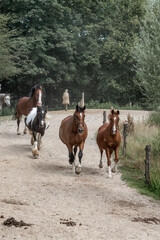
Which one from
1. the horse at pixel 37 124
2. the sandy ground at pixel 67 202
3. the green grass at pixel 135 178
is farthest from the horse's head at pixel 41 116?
the green grass at pixel 135 178

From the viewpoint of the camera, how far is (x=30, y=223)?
7.67m

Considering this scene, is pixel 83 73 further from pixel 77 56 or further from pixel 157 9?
pixel 157 9

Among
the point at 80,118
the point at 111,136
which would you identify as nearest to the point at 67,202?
the point at 80,118

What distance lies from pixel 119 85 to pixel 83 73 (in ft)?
15.5

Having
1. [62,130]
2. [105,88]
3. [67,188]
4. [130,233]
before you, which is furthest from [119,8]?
[130,233]

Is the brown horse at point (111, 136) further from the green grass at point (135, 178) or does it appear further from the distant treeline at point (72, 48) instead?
the distant treeline at point (72, 48)

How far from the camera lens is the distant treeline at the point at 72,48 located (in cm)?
4166

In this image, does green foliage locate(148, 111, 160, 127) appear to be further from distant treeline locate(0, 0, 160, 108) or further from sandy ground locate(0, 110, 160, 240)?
distant treeline locate(0, 0, 160, 108)

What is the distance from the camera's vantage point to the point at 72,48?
44812 mm

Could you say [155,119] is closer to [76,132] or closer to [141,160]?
[141,160]

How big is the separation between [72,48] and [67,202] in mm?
36490

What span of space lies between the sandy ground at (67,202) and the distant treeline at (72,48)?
76.2 feet

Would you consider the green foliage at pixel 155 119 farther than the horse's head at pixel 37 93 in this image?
Yes

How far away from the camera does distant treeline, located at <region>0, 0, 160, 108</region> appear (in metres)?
41.7
